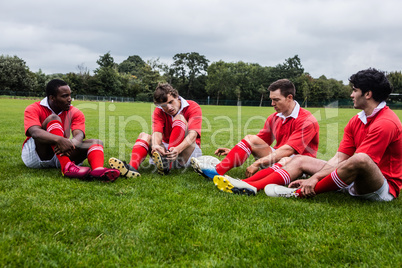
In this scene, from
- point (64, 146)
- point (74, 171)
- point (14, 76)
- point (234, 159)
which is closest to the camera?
point (64, 146)

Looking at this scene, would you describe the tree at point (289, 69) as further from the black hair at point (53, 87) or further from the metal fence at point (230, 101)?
the black hair at point (53, 87)

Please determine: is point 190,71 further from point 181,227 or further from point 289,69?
point 181,227

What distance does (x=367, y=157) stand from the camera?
3.15 meters

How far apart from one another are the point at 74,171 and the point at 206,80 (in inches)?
3302

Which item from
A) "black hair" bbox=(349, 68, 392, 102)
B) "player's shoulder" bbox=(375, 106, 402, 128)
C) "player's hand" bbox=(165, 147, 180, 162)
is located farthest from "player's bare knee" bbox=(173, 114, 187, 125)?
"player's shoulder" bbox=(375, 106, 402, 128)

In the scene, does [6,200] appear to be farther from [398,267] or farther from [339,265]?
[398,267]

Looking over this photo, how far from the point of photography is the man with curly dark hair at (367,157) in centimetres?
325

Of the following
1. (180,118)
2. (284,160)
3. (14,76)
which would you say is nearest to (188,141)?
(180,118)

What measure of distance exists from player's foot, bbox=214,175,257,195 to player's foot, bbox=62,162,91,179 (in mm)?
1788

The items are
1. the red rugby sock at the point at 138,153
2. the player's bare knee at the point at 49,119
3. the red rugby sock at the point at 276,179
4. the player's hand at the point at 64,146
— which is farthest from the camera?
the red rugby sock at the point at 138,153

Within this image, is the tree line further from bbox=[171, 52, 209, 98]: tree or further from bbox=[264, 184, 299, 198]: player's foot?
bbox=[264, 184, 299, 198]: player's foot

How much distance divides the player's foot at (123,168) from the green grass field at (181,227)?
224mm

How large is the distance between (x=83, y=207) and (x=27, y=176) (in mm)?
1685

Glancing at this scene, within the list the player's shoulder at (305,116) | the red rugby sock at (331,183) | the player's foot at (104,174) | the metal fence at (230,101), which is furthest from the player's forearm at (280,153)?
the metal fence at (230,101)
